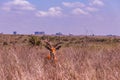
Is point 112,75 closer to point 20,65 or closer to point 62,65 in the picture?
point 62,65

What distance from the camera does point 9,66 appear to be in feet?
19.5

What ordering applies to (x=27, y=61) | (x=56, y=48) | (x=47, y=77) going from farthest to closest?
(x=56, y=48) → (x=27, y=61) → (x=47, y=77)

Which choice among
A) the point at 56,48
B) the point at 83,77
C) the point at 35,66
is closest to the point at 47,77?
the point at 35,66

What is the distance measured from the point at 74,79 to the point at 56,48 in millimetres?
5777

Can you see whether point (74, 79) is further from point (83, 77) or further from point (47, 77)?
point (47, 77)

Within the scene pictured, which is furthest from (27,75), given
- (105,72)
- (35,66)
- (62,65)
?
(105,72)

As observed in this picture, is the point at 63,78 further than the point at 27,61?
No

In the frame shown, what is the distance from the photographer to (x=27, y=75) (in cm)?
498

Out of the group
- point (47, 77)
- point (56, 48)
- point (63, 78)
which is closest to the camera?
point (63, 78)

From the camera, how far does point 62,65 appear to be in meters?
5.40

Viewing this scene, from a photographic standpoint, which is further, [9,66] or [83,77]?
[9,66]

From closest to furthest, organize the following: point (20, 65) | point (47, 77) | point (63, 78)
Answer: point (63, 78)
point (47, 77)
point (20, 65)

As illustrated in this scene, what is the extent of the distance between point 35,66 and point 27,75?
37 centimetres

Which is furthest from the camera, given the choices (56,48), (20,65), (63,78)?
(56,48)
